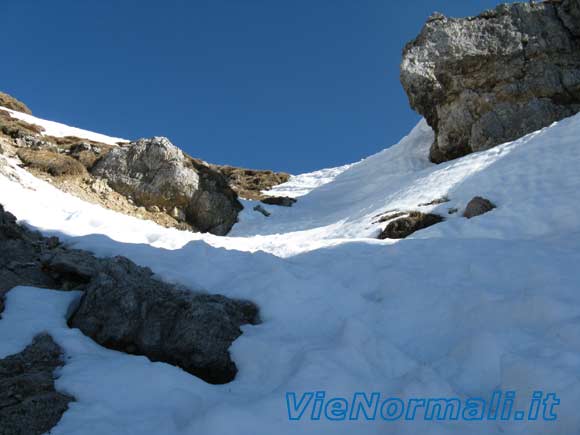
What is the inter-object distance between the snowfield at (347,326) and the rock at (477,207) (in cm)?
117

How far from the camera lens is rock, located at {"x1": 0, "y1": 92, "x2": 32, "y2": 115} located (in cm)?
4113

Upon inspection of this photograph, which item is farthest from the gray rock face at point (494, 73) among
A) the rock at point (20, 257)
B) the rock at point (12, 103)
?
the rock at point (12, 103)

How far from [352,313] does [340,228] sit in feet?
33.9

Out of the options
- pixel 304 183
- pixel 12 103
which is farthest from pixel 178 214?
pixel 12 103

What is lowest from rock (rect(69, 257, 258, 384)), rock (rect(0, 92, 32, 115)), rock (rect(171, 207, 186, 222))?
rock (rect(69, 257, 258, 384))

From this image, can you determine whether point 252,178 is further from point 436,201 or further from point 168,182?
point 436,201

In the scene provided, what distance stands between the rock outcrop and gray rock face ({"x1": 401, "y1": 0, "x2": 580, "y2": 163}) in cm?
2320

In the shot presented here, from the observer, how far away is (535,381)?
3709mm

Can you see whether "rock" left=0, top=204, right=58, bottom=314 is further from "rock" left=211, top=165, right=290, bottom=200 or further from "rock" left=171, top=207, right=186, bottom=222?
"rock" left=211, top=165, right=290, bottom=200

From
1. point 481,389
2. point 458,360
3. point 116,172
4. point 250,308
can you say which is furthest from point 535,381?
point 116,172

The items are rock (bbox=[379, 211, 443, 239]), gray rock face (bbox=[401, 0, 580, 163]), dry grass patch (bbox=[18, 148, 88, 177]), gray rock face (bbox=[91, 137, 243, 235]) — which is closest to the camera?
rock (bbox=[379, 211, 443, 239])

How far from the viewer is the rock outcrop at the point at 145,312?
5027 mm

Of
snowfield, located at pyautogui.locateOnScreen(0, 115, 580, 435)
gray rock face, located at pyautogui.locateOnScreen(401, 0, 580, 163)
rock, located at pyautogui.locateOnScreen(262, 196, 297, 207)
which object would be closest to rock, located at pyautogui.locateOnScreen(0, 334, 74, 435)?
snowfield, located at pyautogui.locateOnScreen(0, 115, 580, 435)

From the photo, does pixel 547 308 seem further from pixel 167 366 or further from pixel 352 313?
pixel 167 366
